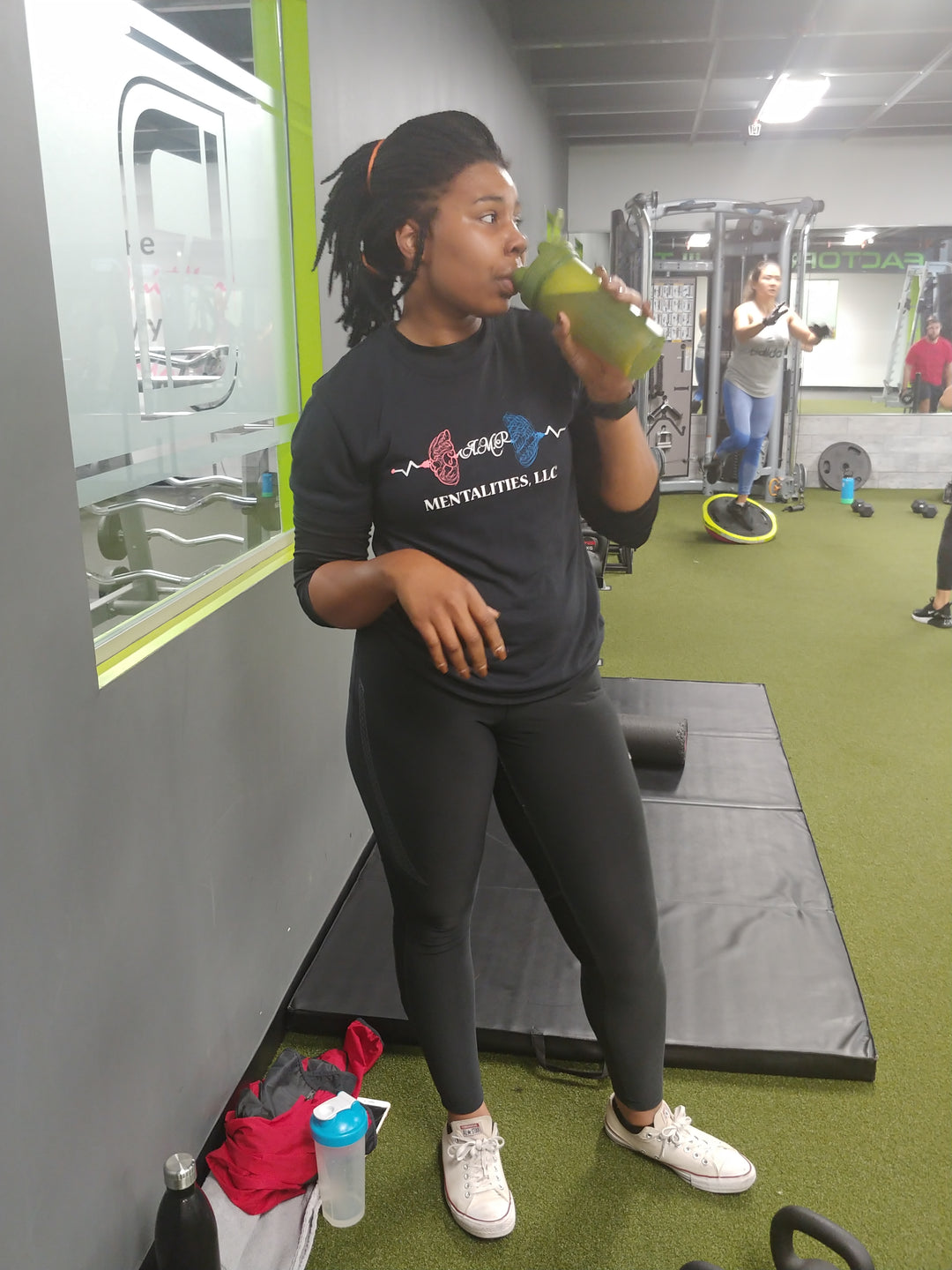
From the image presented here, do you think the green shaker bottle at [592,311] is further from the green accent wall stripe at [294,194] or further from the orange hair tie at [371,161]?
the green accent wall stripe at [294,194]

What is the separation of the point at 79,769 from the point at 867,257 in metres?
11.3

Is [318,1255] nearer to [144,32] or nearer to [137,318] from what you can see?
[137,318]

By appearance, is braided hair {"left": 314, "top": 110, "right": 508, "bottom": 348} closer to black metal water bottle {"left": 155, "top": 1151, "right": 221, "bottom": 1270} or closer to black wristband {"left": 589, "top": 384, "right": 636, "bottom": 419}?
black wristband {"left": 589, "top": 384, "right": 636, "bottom": 419}

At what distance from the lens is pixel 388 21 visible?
234 cm

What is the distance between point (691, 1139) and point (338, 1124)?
0.53 metres

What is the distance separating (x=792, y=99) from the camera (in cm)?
604

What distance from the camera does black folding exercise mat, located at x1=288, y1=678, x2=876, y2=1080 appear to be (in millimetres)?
A: 1697

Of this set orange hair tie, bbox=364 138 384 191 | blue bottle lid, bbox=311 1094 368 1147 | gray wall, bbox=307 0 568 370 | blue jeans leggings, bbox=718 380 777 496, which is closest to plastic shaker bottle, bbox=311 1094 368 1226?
blue bottle lid, bbox=311 1094 368 1147

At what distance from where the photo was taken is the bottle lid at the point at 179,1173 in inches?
45.4

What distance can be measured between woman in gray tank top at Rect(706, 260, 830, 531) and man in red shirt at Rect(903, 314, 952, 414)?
237 centimetres

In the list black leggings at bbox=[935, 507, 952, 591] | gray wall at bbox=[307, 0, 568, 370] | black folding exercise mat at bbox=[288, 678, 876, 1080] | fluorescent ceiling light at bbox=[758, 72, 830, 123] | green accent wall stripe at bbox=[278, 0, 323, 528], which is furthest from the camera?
fluorescent ceiling light at bbox=[758, 72, 830, 123]

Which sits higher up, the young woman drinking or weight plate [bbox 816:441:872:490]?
the young woman drinking

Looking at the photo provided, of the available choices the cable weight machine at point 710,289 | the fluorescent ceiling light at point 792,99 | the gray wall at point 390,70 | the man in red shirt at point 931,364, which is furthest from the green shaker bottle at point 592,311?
the man in red shirt at point 931,364

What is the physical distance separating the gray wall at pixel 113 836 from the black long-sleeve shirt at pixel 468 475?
0.29 m
